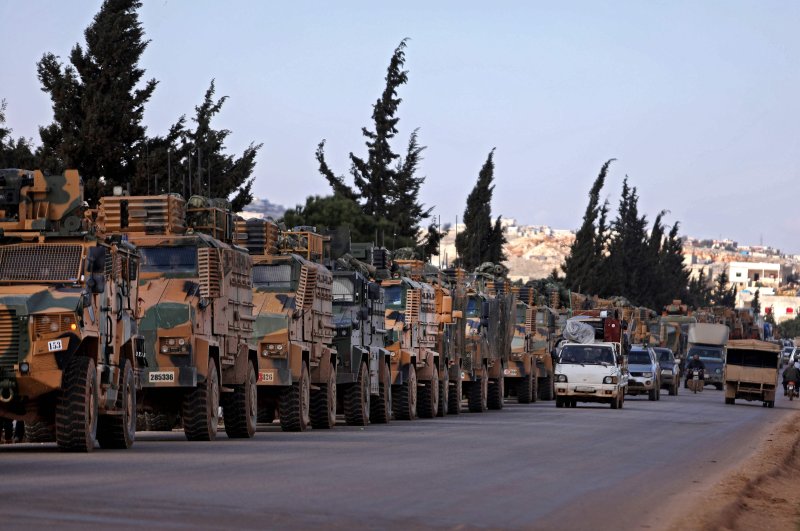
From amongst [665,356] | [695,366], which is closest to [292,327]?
[665,356]

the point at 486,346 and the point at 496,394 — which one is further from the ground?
the point at 486,346

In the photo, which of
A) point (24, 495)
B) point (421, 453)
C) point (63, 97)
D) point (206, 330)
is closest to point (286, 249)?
point (206, 330)

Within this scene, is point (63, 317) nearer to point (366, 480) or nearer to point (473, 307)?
point (366, 480)

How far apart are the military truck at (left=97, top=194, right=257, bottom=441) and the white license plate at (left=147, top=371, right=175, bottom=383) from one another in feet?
0.05

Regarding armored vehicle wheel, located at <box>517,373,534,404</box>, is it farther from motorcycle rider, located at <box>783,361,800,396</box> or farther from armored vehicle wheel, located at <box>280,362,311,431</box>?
armored vehicle wheel, located at <box>280,362,311,431</box>

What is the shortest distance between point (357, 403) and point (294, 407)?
411 centimetres

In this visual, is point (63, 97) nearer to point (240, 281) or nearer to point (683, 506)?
point (240, 281)

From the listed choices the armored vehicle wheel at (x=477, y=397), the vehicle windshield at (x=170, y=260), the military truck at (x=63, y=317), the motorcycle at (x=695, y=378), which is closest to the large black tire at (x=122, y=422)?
the military truck at (x=63, y=317)

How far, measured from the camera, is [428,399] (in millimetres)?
39500

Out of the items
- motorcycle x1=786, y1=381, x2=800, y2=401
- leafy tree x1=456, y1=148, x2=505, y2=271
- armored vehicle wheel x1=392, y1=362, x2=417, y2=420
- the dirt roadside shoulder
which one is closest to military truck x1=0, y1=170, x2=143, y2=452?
the dirt roadside shoulder

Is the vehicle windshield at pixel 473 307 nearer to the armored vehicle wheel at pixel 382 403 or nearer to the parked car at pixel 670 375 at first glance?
the armored vehicle wheel at pixel 382 403

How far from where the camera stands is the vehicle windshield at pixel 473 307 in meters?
47.0

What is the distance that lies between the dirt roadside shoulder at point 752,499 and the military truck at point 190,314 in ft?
25.3

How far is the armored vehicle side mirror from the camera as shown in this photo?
34625 mm
